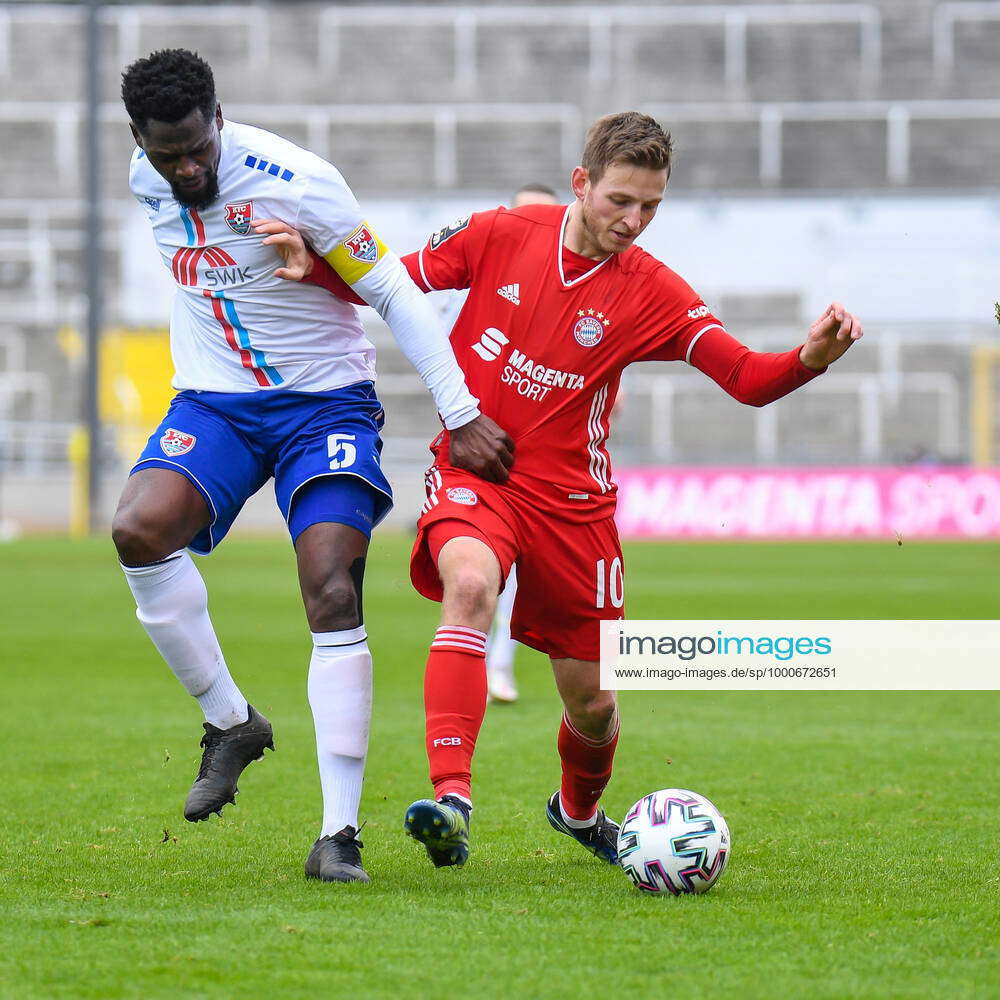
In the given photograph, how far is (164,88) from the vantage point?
4086 mm

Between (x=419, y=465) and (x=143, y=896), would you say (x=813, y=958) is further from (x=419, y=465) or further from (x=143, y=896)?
(x=419, y=465)

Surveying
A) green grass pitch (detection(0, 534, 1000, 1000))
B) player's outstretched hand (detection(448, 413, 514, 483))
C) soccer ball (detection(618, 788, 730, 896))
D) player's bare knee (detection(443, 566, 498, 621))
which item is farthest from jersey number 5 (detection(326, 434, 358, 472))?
soccer ball (detection(618, 788, 730, 896))

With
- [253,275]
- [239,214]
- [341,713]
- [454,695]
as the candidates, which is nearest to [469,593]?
[454,695]

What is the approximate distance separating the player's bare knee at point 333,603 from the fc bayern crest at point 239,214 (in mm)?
1017

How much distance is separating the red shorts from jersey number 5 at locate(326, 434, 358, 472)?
0.74 ft

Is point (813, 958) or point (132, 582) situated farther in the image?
point (132, 582)

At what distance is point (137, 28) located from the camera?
29.7 m

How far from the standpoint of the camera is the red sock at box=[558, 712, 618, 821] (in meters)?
4.61

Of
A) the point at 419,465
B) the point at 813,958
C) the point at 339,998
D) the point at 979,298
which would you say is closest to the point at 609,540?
the point at 813,958

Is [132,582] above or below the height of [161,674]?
above

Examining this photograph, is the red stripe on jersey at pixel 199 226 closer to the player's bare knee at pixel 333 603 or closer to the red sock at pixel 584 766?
the player's bare knee at pixel 333 603

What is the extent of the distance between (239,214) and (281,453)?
0.68 meters

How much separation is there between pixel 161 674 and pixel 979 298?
19.7 meters

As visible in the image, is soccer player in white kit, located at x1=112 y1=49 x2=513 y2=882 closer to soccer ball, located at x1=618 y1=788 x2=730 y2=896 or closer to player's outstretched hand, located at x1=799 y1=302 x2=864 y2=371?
soccer ball, located at x1=618 y1=788 x2=730 y2=896
